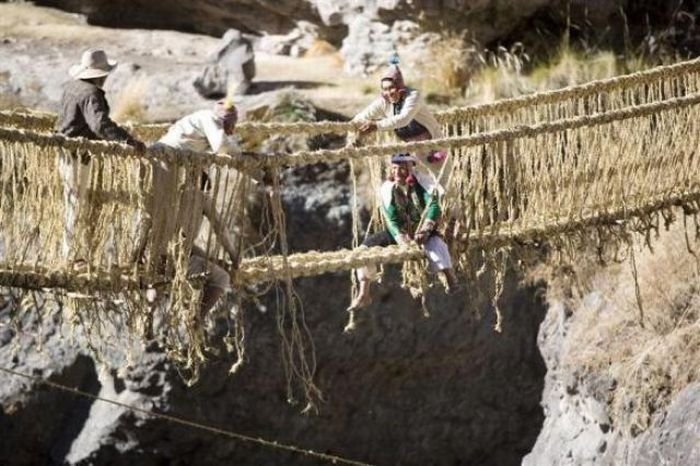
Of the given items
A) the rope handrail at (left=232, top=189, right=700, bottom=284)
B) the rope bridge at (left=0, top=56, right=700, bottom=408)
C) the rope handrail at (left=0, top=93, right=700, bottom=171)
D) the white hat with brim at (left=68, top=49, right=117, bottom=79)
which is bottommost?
the rope handrail at (left=232, top=189, right=700, bottom=284)

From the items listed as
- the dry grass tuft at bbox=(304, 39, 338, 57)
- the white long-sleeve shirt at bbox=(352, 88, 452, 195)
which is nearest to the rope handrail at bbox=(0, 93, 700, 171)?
the white long-sleeve shirt at bbox=(352, 88, 452, 195)

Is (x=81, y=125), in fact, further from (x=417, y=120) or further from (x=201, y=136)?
(x=417, y=120)

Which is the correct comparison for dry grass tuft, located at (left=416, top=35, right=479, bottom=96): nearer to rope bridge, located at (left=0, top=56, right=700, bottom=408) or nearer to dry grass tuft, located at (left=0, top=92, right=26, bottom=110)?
rope bridge, located at (left=0, top=56, right=700, bottom=408)

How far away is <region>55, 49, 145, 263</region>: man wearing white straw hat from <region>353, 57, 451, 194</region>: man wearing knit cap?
4.05 ft

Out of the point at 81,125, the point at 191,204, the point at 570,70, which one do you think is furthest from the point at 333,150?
the point at 570,70

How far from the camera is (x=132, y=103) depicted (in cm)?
995

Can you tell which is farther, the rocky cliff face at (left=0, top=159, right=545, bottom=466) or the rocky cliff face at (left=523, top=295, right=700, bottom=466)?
the rocky cliff face at (left=0, top=159, right=545, bottom=466)

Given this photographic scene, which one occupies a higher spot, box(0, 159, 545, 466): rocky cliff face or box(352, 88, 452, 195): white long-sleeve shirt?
box(352, 88, 452, 195): white long-sleeve shirt

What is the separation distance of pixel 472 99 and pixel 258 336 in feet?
6.94

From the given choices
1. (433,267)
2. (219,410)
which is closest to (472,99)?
(219,410)

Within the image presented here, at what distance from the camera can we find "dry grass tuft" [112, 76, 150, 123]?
32.3ft

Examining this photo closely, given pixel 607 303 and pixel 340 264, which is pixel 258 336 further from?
pixel 340 264

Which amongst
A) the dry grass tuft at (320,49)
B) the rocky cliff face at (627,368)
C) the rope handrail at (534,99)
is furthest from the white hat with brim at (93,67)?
the dry grass tuft at (320,49)

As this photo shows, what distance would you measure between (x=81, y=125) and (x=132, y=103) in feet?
13.5
